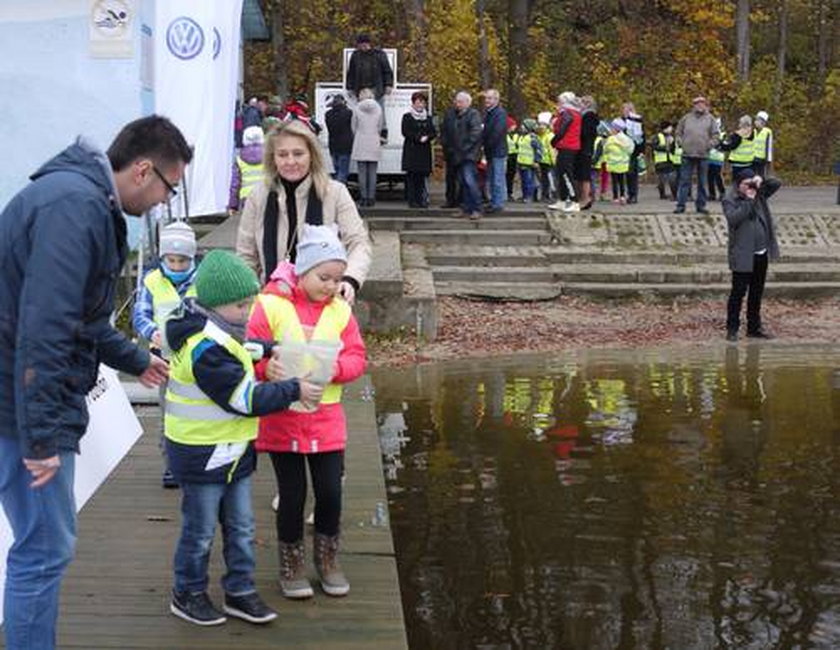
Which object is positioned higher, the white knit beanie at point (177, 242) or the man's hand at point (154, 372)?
the white knit beanie at point (177, 242)

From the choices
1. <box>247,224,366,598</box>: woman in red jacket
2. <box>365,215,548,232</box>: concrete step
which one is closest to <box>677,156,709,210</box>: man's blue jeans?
<box>365,215,548,232</box>: concrete step

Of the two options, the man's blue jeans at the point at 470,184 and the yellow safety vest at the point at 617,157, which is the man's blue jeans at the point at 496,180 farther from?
the yellow safety vest at the point at 617,157

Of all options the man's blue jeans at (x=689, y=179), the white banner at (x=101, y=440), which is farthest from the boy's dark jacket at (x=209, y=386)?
the man's blue jeans at (x=689, y=179)

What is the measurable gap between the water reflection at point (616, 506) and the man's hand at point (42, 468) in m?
2.30

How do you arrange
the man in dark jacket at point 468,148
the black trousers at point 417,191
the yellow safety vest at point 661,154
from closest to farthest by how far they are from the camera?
the man in dark jacket at point 468,148
the black trousers at point 417,191
the yellow safety vest at point 661,154

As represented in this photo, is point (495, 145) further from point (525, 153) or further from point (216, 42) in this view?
point (216, 42)

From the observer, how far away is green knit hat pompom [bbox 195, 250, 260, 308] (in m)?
4.75

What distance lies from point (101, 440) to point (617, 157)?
1766 cm

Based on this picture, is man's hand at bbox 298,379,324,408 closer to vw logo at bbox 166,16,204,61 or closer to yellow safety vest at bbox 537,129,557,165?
vw logo at bbox 166,16,204,61

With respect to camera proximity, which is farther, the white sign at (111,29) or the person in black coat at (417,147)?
the person in black coat at (417,147)

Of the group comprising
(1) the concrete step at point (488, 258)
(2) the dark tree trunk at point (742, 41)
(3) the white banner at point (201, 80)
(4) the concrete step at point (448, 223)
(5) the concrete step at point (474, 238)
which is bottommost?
(1) the concrete step at point (488, 258)

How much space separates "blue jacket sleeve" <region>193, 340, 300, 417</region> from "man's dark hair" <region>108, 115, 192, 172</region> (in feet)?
3.04

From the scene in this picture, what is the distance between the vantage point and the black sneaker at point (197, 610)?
494 cm

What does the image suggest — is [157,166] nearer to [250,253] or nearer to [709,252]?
[250,253]
